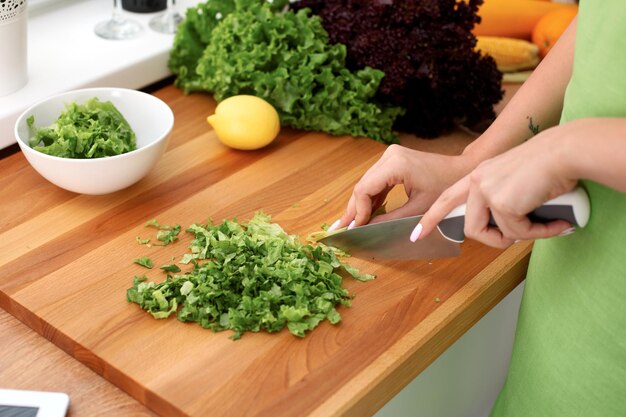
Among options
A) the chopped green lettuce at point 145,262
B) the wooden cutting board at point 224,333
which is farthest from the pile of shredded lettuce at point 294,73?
the chopped green lettuce at point 145,262

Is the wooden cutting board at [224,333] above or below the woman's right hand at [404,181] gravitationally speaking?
below

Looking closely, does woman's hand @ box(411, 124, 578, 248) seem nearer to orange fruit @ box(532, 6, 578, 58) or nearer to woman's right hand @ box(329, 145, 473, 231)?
woman's right hand @ box(329, 145, 473, 231)

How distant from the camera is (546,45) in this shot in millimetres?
1798

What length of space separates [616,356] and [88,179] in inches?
31.0

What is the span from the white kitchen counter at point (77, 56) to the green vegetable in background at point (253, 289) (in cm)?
51

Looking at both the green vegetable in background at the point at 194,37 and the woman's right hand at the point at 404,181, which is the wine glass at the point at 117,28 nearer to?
the green vegetable in background at the point at 194,37

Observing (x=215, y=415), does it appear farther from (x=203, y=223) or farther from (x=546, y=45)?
(x=546, y=45)

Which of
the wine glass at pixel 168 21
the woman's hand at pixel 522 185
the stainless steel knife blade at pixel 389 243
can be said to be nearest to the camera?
the woman's hand at pixel 522 185

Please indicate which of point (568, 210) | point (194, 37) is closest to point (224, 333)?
point (568, 210)

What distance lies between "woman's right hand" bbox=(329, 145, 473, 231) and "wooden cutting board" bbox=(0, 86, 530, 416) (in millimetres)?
77

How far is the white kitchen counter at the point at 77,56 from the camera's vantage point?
4.86 ft

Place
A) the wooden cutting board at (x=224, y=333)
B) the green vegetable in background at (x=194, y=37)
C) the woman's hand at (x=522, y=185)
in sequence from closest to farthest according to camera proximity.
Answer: the woman's hand at (x=522, y=185) → the wooden cutting board at (x=224, y=333) → the green vegetable in background at (x=194, y=37)

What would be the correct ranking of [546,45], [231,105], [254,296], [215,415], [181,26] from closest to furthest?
[215,415], [254,296], [231,105], [181,26], [546,45]

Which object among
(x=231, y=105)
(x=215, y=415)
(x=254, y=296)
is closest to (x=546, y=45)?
(x=231, y=105)
